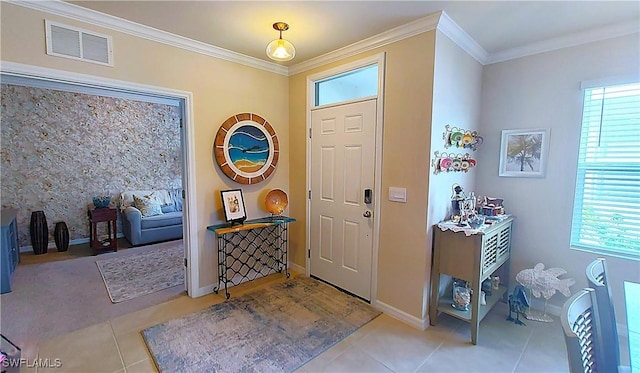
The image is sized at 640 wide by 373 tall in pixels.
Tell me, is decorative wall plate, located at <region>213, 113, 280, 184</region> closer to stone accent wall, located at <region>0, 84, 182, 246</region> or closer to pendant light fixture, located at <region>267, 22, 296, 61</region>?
pendant light fixture, located at <region>267, 22, 296, 61</region>

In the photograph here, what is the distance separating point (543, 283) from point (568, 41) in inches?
83.6

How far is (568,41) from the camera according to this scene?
8.05 feet

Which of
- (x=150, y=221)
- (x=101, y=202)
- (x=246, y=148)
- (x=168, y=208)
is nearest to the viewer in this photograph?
(x=246, y=148)

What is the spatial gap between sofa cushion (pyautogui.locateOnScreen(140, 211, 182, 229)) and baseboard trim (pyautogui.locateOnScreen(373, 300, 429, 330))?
3.87m

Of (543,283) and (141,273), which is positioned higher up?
(543,283)

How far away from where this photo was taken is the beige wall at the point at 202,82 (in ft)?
6.58

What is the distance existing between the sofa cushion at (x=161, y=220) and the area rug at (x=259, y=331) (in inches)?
109

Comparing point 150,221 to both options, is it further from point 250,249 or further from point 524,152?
point 524,152

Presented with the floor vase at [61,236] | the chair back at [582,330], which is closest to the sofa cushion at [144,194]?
the floor vase at [61,236]

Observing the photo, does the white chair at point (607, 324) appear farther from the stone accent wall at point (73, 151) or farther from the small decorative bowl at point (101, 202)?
the stone accent wall at point (73, 151)

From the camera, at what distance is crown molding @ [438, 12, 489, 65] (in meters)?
2.21

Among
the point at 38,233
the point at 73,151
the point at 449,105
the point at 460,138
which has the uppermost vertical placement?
the point at 449,105

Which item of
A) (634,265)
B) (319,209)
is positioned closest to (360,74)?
(319,209)

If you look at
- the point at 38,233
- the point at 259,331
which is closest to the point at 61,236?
the point at 38,233
